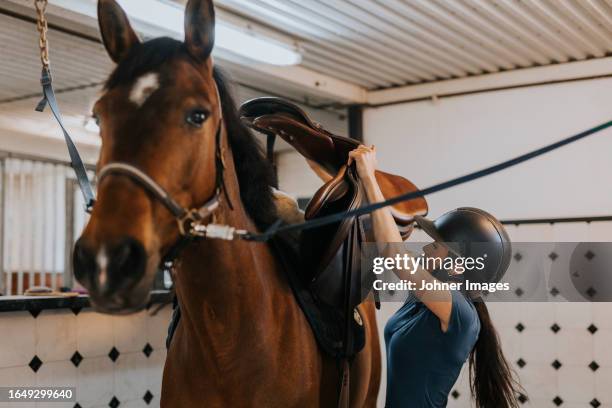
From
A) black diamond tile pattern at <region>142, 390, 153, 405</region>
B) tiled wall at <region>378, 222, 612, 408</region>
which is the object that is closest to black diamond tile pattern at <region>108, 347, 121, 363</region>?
black diamond tile pattern at <region>142, 390, 153, 405</region>

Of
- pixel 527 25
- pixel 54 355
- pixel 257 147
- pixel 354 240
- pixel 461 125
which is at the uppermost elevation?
pixel 527 25

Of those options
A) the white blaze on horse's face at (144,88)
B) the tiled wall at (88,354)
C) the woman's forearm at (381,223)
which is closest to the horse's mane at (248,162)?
the white blaze on horse's face at (144,88)

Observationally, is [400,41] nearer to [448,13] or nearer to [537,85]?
[448,13]

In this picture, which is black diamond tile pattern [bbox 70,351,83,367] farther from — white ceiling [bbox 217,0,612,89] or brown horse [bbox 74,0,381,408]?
white ceiling [bbox 217,0,612,89]

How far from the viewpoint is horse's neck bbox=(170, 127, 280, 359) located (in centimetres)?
165

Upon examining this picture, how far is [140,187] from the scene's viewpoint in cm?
133

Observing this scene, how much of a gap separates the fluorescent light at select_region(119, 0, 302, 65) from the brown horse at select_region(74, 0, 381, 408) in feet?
6.09

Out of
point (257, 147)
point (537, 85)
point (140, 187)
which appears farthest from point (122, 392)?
point (537, 85)

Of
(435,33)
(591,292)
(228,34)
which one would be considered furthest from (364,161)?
(591,292)

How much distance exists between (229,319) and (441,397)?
0.99 m

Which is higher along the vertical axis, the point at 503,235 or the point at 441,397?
the point at 503,235

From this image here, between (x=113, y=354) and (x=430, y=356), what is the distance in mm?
1609

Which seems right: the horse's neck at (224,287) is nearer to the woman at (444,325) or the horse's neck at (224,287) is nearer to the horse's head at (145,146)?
the horse's head at (145,146)

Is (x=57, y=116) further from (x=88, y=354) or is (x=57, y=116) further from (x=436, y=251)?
(x=88, y=354)
